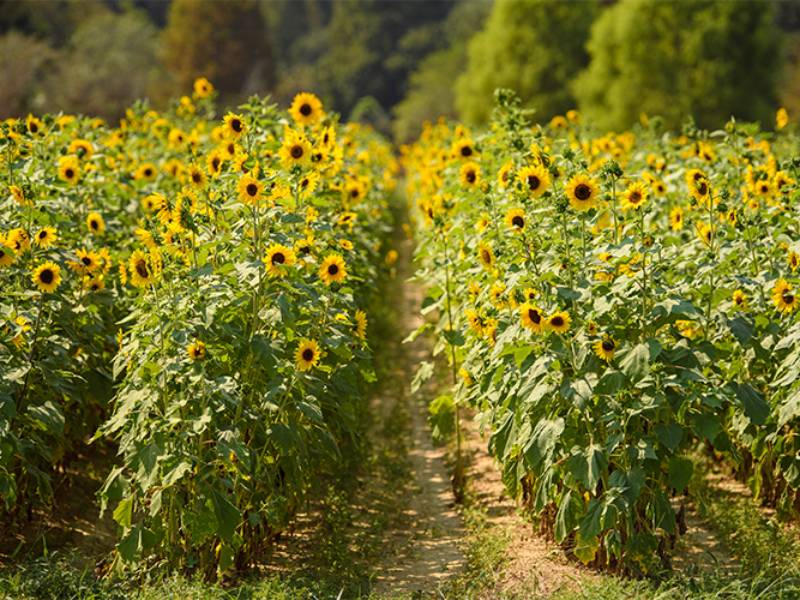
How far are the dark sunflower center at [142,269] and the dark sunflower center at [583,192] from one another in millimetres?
2017

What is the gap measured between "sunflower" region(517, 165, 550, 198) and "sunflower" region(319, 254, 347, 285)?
1.00m

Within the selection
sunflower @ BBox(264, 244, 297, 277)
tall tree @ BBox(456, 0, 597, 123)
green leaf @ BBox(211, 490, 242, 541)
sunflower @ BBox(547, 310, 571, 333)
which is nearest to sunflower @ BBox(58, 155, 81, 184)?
sunflower @ BBox(264, 244, 297, 277)

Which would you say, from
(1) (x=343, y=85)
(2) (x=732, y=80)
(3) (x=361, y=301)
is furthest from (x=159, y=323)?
(1) (x=343, y=85)

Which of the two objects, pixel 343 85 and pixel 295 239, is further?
pixel 343 85

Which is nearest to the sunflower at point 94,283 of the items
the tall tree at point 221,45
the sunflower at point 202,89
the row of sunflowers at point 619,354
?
the row of sunflowers at point 619,354

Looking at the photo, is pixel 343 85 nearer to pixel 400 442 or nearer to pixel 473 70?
pixel 473 70

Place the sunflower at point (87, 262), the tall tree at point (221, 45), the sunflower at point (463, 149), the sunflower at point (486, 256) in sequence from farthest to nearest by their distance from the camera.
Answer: the tall tree at point (221, 45), the sunflower at point (463, 149), the sunflower at point (87, 262), the sunflower at point (486, 256)

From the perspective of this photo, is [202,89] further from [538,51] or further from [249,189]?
[538,51]

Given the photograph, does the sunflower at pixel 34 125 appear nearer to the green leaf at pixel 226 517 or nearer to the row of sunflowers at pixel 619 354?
the row of sunflowers at pixel 619 354

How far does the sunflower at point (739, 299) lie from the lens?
18.2ft

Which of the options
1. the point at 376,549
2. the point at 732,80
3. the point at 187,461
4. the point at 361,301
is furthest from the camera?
the point at 732,80

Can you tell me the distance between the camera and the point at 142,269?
5.02m

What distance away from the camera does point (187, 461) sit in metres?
4.80

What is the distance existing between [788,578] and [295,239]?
2857mm
